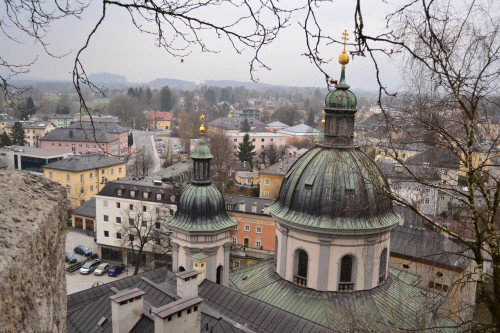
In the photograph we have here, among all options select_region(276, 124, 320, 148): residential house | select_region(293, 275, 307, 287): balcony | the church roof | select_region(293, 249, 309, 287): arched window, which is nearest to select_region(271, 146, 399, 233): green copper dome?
select_region(293, 249, 309, 287): arched window

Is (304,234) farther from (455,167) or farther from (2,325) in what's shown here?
(2,325)

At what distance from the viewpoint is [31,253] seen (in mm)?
2680

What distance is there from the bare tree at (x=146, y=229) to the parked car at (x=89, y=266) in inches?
115

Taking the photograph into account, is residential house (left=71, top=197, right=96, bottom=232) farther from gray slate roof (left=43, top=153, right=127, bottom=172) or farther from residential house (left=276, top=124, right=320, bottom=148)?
residential house (left=276, top=124, right=320, bottom=148)

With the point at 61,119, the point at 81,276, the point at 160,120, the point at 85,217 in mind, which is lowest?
the point at 81,276

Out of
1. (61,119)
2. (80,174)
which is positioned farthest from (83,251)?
(61,119)

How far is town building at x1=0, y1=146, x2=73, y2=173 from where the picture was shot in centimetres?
6281

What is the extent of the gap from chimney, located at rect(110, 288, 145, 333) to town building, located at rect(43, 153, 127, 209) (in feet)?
128

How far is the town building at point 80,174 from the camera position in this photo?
52594 mm

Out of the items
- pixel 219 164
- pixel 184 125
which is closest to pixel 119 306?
pixel 219 164

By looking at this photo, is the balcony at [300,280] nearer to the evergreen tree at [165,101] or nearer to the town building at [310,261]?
the town building at [310,261]

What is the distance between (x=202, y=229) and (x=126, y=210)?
22.7m

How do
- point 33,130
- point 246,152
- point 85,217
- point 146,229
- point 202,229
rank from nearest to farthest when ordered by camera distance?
point 202,229, point 146,229, point 85,217, point 246,152, point 33,130

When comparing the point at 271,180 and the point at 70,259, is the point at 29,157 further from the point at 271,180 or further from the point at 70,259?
the point at 271,180
